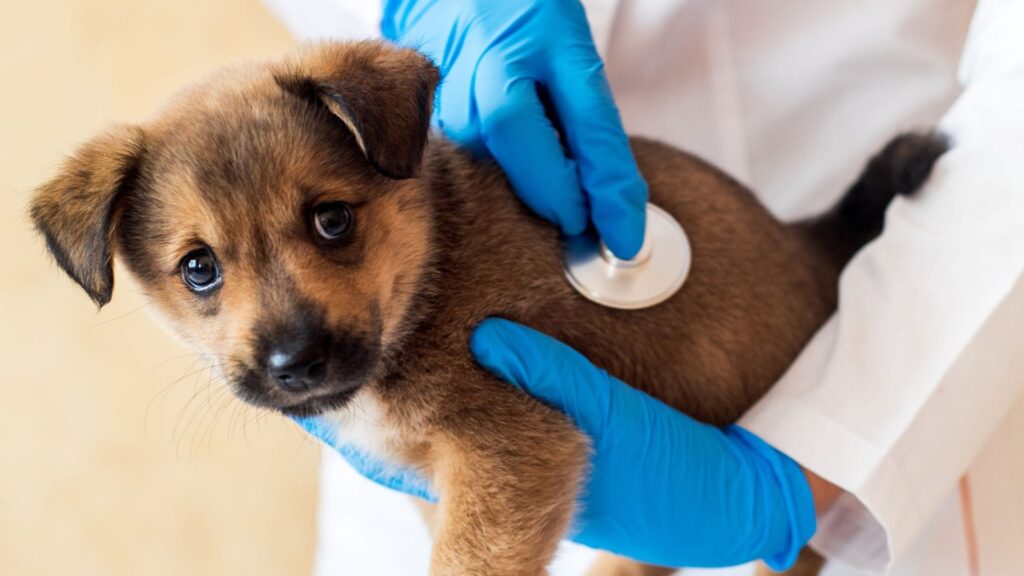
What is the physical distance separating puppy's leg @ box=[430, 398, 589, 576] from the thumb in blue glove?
10 centimetres

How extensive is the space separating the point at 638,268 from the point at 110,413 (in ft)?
9.50

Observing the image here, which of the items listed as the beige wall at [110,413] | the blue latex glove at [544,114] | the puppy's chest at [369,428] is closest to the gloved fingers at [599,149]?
the blue latex glove at [544,114]

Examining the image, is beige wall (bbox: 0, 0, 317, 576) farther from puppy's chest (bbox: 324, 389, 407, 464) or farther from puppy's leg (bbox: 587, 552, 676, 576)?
puppy's leg (bbox: 587, 552, 676, 576)

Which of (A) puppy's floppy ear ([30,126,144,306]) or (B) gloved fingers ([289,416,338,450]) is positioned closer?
(A) puppy's floppy ear ([30,126,144,306])

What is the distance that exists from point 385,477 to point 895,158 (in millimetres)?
1573

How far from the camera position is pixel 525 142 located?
191cm

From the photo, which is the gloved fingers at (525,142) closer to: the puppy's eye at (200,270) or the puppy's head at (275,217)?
the puppy's head at (275,217)

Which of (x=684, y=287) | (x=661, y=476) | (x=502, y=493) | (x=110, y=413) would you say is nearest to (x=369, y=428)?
(x=502, y=493)

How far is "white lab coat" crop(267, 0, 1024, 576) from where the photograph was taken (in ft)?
6.25

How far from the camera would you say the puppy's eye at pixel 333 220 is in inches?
63.0

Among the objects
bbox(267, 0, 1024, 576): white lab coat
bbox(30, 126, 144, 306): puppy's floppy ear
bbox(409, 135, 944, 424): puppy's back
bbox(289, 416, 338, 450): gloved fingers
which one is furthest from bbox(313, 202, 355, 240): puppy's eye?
bbox(267, 0, 1024, 576): white lab coat

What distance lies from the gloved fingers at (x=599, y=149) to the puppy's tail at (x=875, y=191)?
26.8 inches

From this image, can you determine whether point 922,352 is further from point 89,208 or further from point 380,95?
point 89,208

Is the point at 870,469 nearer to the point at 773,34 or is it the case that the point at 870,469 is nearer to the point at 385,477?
the point at 385,477
